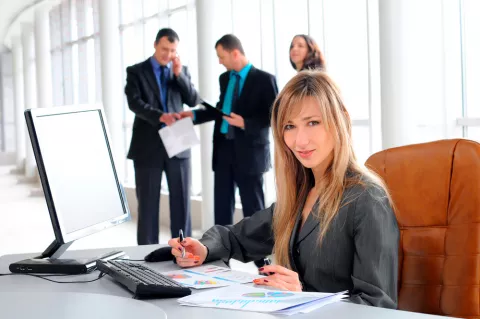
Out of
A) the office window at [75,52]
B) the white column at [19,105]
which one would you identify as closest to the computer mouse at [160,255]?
the office window at [75,52]

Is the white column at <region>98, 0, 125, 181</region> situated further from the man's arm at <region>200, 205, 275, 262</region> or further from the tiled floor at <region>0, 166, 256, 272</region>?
the man's arm at <region>200, 205, 275, 262</region>

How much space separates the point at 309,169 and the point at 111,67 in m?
Result: 9.01

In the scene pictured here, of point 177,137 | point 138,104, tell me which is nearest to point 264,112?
point 177,137

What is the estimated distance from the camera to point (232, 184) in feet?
19.1

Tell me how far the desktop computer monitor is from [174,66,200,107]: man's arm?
3.37m

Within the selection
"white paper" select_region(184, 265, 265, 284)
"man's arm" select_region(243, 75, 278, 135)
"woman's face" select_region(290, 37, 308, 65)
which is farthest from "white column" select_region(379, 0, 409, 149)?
"white paper" select_region(184, 265, 265, 284)

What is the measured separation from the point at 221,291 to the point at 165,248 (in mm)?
570

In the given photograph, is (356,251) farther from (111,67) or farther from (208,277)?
(111,67)

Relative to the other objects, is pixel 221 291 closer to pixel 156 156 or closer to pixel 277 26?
pixel 156 156

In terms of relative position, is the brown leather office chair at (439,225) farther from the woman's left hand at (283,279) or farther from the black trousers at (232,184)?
the black trousers at (232,184)

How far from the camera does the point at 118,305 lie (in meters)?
1.65

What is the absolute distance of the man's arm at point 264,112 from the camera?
215 inches

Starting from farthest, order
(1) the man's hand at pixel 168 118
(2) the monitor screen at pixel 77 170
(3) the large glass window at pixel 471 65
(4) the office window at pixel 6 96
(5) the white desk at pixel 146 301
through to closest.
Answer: (4) the office window at pixel 6 96
(1) the man's hand at pixel 168 118
(3) the large glass window at pixel 471 65
(2) the monitor screen at pixel 77 170
(5) the white desk at pixel 146 301

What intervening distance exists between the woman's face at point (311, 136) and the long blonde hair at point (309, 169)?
0.02m
